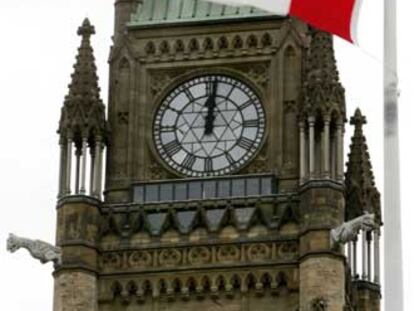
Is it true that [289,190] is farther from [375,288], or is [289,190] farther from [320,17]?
[320,17]

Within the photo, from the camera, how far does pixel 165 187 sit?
6091 cm

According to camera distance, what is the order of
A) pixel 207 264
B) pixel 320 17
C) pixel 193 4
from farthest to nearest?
pixel 193 4
pixel 207 264
pixel 320 17

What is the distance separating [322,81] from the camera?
5978cm

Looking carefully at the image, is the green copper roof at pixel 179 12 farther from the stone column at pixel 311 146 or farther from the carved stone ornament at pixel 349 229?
the carved stone ornament at pixel 349 229

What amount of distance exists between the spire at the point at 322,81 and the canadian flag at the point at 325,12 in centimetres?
2700

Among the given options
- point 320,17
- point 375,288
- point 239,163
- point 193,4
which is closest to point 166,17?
point 193,4

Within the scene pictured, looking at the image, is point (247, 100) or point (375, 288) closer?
point (247, 100)

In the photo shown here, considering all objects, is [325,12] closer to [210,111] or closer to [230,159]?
[230,159]

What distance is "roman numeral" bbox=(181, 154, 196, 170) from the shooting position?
200 feet

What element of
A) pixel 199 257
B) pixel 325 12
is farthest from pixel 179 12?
pixel 325 12

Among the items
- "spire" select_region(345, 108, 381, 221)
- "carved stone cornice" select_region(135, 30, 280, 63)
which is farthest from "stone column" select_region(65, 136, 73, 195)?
"spire" select_region(345, 108, 381, 221)

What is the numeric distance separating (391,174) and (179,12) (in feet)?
108

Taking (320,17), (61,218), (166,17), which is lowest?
(320,17)

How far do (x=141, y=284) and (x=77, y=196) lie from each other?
3.09 m
